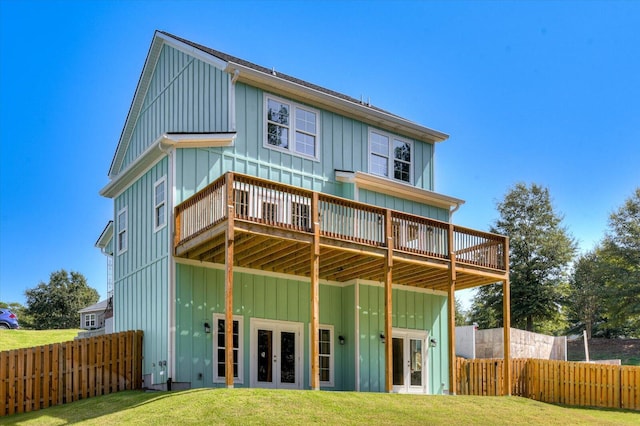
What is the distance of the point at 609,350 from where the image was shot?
133 ft

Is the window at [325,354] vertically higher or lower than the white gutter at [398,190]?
lower

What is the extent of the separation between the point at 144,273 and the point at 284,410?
7.34 m

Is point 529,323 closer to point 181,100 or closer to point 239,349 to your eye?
point 239,349

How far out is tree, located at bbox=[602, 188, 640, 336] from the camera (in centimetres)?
3988

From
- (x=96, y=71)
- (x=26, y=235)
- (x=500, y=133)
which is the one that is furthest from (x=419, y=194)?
(x=26, y=235)

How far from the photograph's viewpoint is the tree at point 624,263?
39.9m

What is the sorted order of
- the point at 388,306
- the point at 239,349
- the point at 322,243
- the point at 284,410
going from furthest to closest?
the point at 239,349 → the point at 388,306 → the point at 322,243 → the point at 284,410

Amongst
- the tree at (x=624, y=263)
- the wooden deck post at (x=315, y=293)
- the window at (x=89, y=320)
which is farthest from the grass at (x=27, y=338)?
the tree at (x=624, y=263)

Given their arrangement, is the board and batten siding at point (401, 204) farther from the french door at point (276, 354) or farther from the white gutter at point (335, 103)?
the french door at point (276, 354)

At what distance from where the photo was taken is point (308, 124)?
828 inches

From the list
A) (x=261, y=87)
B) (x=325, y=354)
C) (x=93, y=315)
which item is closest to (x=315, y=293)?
(x=325, y=354)

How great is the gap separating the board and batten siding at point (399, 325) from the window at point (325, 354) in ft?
2.84

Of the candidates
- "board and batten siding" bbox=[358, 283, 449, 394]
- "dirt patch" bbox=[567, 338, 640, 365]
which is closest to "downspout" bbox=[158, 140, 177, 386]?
"board and batten siding" bbox=[358, 283, 449, 394]

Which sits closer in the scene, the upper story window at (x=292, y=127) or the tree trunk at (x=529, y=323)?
the upper story window at (x=292, y=127)
